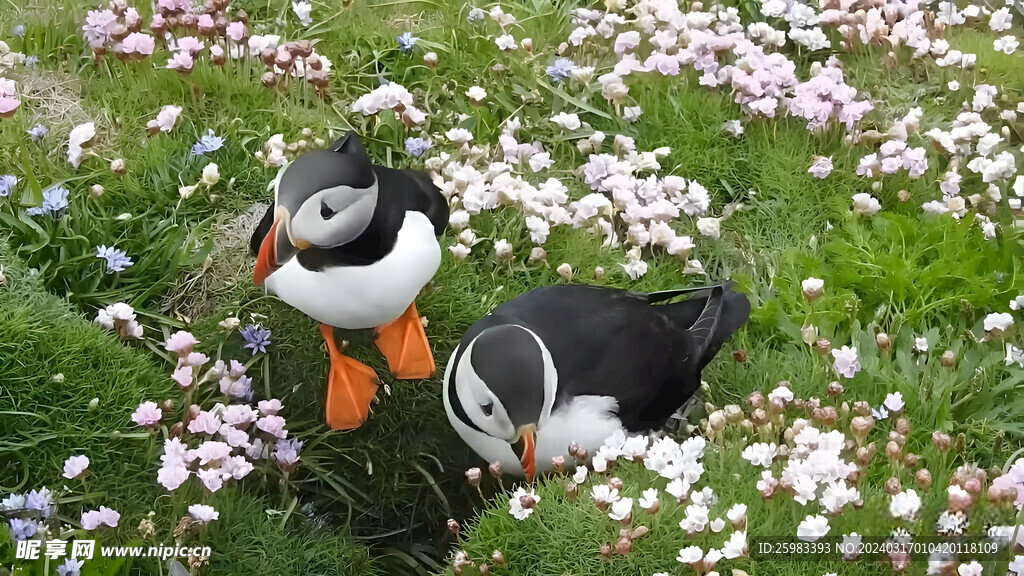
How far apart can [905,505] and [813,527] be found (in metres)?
0.29

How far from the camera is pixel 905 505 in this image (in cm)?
246

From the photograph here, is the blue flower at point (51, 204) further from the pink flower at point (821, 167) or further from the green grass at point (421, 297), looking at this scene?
the pink flower at point (821, 167)

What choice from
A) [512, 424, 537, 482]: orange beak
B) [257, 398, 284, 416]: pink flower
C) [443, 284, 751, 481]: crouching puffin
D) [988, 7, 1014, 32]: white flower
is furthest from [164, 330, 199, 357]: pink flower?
[988, 7, 1014, 32]: white flower

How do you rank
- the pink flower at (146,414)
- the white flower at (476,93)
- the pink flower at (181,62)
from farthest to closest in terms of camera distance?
the white flower at (476,93)
the pink flower at (181,62)
the pink flower at (146,414)

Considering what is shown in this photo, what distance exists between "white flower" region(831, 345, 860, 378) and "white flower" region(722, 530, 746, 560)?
1074 millimetres

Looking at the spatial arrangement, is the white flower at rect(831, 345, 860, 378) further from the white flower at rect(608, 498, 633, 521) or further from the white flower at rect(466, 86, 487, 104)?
the white flower at rect(466, 86, 487, 104)

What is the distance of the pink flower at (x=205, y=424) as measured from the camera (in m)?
2.98

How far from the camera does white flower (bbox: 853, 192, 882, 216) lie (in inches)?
157

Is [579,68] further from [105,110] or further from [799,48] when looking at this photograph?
[105,110]

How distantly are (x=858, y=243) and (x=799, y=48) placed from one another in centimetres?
143

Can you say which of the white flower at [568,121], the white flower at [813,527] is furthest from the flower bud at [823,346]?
the white flower at [568,121]

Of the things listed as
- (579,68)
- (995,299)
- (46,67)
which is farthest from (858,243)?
(46,67)

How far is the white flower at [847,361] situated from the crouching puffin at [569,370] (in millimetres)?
371

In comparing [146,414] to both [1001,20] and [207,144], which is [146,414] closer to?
[207,144]
